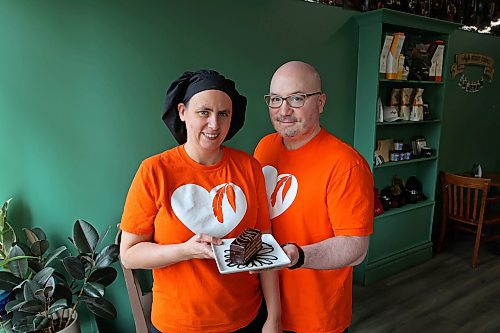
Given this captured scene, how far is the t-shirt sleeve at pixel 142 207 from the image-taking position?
1093mm

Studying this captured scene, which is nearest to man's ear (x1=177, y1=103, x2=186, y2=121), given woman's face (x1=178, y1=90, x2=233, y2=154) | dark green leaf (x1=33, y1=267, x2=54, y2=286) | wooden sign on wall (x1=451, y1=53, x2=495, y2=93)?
woman's face (x1=178, y1=90, x2=233, y2=154)

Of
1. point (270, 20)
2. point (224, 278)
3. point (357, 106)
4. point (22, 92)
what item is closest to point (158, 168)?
point (224, 278)

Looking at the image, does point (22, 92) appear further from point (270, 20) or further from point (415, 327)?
point (415, 327)

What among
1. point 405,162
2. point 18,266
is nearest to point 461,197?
point 405,162

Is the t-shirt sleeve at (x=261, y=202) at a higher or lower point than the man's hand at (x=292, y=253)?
higher

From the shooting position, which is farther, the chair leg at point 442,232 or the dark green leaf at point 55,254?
the chair leg at point 442,232

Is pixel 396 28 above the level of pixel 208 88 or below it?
above

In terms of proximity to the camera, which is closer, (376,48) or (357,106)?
(376,48)

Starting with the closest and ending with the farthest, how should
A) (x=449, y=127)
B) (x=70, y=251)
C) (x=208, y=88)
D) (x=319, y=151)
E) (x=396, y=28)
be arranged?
(x=208, y=88), (x=319, y=151), (x=70, y=251), (x=396, y=28), (x=449, y=127)

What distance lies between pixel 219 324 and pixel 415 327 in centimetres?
204

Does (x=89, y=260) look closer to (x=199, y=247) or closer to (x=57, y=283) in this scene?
(x=57, y=283)

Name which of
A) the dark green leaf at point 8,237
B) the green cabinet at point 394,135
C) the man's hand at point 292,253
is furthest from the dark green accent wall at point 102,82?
the man's hand at point 292,253

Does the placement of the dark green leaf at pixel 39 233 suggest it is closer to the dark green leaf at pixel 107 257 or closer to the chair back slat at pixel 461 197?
the dark green leaf at pixel 107 257

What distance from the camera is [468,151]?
4262 millimetres
